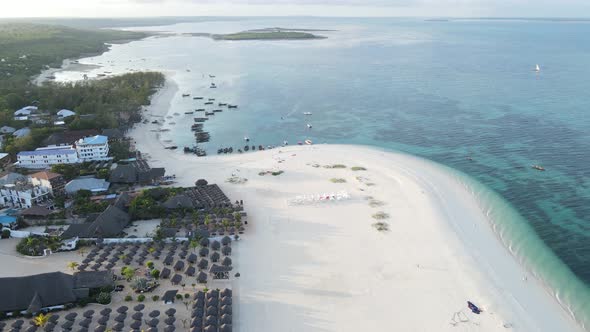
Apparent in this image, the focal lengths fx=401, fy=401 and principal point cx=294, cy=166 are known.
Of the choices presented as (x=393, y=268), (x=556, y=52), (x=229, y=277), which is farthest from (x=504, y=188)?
Result: (x=556, y=52)

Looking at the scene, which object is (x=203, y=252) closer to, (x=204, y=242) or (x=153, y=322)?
(x=204, y=242)

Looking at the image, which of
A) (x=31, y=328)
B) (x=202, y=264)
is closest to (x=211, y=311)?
(x=202, y=264)

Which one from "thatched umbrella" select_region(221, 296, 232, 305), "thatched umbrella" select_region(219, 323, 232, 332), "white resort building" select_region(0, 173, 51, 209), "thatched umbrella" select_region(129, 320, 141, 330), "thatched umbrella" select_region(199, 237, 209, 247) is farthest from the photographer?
"white resort building" select_region(0, 173, 51, 209)

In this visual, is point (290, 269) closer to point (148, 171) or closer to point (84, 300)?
point (84, 300)

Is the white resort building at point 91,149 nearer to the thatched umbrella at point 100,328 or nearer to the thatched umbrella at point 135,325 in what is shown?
the thatched umbrella at point 100,328

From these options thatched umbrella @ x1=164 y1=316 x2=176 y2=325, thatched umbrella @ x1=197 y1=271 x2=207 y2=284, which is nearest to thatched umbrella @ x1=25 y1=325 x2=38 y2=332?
thatched umbrella @ x1=164 y1=316 x2=176 y2=325

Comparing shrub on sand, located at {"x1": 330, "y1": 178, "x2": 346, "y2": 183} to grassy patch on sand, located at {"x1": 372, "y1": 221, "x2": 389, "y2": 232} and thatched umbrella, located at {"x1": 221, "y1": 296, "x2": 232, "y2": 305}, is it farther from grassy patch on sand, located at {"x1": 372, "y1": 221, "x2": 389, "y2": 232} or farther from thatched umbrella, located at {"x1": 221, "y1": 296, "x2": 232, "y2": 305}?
thatched umbrella, located at {"x1": 221, "y1": 296, "x2": 232, "y2": 305}

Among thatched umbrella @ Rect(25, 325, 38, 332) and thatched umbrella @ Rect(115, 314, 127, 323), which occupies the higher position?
thatched umbrella @ Rect(115, 314, 127, 323)
